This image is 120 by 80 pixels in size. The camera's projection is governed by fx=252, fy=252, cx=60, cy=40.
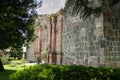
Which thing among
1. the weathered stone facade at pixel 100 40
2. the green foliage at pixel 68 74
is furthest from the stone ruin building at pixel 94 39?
the green foliage at pixel 68 74

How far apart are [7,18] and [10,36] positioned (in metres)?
1.38

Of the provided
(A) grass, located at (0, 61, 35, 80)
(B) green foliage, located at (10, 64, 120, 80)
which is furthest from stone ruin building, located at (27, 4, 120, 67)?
(B) green foliage, located at (10, 64, 120, 80)

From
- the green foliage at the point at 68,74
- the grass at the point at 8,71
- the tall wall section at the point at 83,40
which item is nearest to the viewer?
the green foliage at the point at 68,74

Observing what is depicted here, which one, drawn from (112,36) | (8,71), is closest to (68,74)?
(112,36)

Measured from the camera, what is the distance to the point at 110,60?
11.7 meters

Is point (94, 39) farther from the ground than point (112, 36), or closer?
closer

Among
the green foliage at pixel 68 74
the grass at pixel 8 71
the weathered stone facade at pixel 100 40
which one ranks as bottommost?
the grass at pixel 8 71

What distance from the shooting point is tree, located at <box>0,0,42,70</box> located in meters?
14.8

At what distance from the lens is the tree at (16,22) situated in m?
14.8

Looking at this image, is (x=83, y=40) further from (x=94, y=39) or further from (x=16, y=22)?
(x=16, y=22)

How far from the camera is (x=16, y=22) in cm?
1597

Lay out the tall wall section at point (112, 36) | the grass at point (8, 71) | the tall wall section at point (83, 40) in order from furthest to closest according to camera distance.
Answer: the grass at point (8, 71)
the tall wall section at point (83, 40)
the tall wall section at point (112, 36)

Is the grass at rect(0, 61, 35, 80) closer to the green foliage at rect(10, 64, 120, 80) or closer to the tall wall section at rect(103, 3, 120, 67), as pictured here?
the tall wall section at rect(103, 3, 120, 67)

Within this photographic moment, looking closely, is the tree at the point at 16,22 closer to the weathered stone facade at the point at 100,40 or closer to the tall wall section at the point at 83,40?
the tall wall section at the point at 83,40
